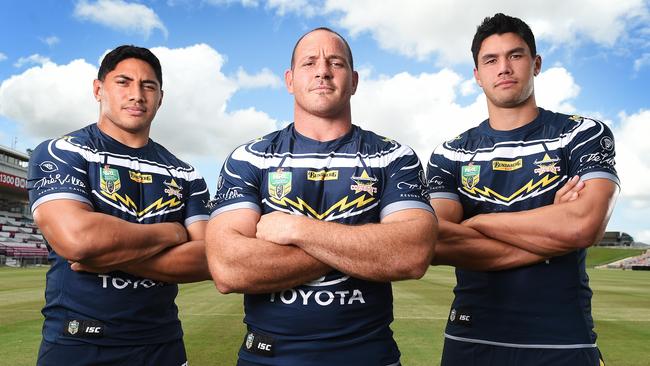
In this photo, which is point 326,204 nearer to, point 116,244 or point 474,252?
point 474,252

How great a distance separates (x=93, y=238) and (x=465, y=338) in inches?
98.7

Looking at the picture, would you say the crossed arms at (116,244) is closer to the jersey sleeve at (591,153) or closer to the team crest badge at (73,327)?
the team crest badge at (73,327)

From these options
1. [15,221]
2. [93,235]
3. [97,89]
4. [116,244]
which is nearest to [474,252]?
[116,244]

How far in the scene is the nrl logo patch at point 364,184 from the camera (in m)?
2.95

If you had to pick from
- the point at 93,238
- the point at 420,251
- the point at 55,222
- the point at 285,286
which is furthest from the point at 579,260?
the point at 55,222

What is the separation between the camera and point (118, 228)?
334 centimetres

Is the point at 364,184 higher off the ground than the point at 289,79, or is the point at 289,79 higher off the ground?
the point at 289,79

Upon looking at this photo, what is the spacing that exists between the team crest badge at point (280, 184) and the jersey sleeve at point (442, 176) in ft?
3.77

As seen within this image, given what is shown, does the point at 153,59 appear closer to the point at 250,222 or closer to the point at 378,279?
the point at 250,222

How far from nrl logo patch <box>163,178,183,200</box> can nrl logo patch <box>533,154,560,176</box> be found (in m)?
2.49

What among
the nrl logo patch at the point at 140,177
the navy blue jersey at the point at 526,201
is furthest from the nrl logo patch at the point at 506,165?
the nrl logo patch at the point at 140,177

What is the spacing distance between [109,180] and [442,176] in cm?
233

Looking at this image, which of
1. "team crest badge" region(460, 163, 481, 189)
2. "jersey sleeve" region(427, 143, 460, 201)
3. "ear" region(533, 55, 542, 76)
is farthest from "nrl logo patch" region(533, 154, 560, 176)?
"ear" region(533, 55, 542, 76)

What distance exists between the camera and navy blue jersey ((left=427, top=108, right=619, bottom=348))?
344 centimetres
